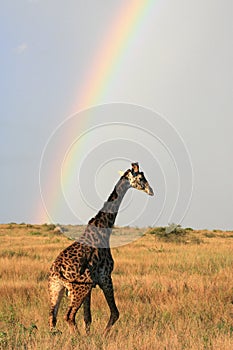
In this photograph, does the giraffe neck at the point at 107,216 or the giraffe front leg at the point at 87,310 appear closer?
the giraffe front leg at the point at 87,310

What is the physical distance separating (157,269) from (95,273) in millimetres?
7371

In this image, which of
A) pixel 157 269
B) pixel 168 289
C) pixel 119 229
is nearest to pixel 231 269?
pixel 157 269

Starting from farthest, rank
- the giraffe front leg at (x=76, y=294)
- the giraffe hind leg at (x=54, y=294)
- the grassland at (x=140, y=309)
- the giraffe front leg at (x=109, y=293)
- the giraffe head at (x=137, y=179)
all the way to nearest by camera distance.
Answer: the giraffe head at (x=137, y=179)
the giraffe front leg at (x=109, y=293)
the giraffe hind leg at (x=54, y=294)
the giraffe front leg at (x=76, y=294)
the grassland at (x=140, y=309)

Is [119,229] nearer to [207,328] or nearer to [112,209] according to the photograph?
[112,209]

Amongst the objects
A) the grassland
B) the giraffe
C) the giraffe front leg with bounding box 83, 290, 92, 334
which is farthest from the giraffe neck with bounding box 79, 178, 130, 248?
the giraffe front leg with bounding box 83, 290, 92, 334

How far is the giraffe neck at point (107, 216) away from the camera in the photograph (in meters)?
7.13

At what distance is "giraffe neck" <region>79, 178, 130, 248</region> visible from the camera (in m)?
7.13

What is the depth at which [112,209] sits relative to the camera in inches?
293

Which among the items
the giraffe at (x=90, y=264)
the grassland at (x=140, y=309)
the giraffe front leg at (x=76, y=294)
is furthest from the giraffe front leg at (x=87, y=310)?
the giraffe front leg at (x=76, y=294)

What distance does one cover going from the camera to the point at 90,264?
A: 6707 mm

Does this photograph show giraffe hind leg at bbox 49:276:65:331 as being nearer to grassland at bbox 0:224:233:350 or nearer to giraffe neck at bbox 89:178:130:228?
grassland at bbox 0:224:233:350

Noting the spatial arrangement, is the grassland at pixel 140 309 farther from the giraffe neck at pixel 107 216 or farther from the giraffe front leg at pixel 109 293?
the giraffe neck at pixel 107 216

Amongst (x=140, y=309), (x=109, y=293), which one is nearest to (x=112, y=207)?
(x=109, y=293)

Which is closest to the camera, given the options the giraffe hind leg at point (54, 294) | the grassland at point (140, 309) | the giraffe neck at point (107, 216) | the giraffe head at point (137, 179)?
the grassland at point (140, 309)
